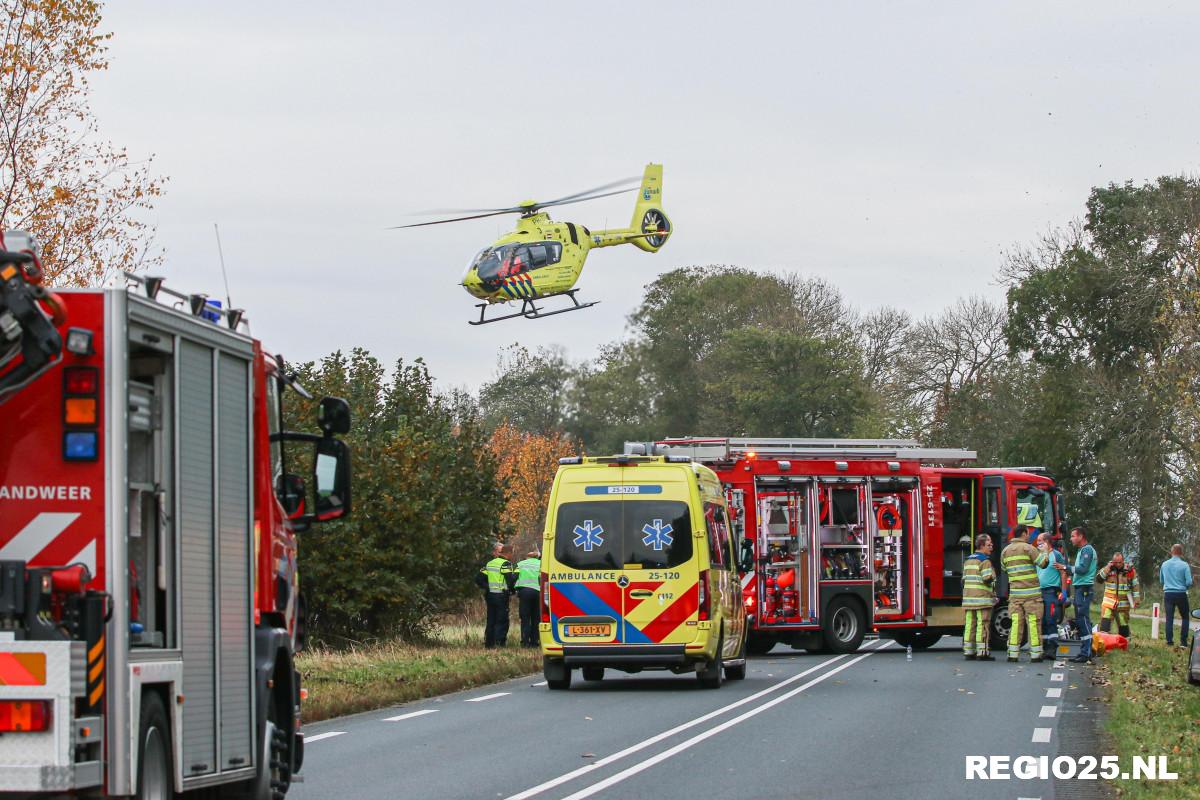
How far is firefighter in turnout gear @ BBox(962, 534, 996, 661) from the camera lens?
25531mm

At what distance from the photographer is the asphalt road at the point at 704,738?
1212 centimetres

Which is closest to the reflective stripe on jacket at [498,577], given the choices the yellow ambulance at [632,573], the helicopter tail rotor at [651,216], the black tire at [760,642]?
the black tire at [760,642]

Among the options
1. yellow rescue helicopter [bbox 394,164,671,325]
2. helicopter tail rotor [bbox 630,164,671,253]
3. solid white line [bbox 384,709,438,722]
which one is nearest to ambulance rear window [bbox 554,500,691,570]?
solid white line [bbox 384,709,438,722]

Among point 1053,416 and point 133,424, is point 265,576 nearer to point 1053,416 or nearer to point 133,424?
point 133,424

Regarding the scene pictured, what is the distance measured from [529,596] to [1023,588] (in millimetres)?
7545

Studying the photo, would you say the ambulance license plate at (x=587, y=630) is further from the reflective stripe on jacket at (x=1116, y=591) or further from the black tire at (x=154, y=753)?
the black tire at (x=154, y=753)

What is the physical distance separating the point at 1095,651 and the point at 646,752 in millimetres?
14018

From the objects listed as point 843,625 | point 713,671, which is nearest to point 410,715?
point 713,671

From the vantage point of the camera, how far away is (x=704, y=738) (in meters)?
15.2

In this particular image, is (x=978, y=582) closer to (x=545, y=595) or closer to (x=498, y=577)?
(x=498, y=577)

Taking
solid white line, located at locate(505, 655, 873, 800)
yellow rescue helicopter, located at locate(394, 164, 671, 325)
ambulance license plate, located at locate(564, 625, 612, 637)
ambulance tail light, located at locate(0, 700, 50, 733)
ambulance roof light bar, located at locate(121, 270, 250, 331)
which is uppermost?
yellow rescue helicopter, located at locate(394, 164, 671, 325)

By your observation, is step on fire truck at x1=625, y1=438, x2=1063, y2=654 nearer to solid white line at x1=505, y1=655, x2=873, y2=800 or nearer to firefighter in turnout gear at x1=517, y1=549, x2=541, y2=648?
firefighter in turnout gear at x1=517, y1=549, x2=541, y2=648

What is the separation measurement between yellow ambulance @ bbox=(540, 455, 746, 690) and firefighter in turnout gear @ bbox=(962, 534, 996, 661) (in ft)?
17.8

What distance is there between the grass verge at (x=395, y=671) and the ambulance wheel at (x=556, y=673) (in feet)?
3.74
